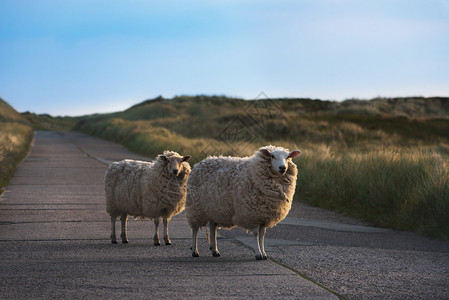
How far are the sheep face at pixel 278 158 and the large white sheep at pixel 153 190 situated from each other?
1.97 m

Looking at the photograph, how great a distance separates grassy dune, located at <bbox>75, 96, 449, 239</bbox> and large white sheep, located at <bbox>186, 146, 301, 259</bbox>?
462cm

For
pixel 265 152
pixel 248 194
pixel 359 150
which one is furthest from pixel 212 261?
pixel 359 150

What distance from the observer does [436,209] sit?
38.4 ft

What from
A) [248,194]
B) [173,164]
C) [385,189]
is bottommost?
[385,189]

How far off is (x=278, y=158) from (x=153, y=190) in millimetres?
2606

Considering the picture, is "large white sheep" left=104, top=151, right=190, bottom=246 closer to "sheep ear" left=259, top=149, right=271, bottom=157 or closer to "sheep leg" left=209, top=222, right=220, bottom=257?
"sheep leg" left=209, top=222, right=220, bottom=257

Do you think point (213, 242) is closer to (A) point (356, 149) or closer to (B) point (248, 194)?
(B) point (248, 194)

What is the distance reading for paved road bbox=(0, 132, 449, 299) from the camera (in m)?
6.44

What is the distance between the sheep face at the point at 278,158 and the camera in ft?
25.2

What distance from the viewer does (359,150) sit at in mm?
26500

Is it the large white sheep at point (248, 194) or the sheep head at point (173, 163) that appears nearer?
the large white sheep at point (248, 194)

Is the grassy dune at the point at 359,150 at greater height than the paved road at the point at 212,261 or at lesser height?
greater

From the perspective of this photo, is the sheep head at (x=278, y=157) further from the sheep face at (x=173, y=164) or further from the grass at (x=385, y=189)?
the grass at (x=385, y=189)

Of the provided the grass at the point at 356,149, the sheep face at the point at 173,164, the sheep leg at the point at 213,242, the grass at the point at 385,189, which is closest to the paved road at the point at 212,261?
the sheep leg at the point at 213,242
